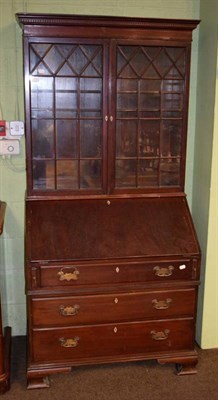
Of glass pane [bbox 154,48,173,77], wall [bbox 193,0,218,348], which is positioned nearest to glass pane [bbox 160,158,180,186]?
wall [bbox 193,0,218,348]

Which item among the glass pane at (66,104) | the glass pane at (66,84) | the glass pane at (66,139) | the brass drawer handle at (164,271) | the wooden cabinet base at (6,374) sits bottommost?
the wooden cabinet base at (6,374)

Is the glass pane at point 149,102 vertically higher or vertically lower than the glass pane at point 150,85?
lower

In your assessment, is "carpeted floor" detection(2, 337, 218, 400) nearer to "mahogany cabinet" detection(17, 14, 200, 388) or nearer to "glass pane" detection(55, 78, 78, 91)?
"mahogany cabinet" detection(17, 14, 200, 388)

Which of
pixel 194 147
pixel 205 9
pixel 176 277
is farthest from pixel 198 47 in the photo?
pixel 176 277

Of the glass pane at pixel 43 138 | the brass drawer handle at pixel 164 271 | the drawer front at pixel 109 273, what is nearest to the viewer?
the drawer front at pixel 109 273

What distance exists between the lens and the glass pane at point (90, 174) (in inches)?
101

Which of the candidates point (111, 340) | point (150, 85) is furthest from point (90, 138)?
point (111, 340)

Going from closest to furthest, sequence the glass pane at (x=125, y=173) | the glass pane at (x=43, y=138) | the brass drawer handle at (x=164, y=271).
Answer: the brass drawer handle at (x=164, y=271) < the glass pane at (x=43, y=138) < the glass pane at (x=125, y=173)

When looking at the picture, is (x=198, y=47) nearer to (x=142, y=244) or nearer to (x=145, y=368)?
(x=142, y=244)

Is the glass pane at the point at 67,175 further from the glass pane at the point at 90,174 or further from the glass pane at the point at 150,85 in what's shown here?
the glass pane at the point at 150,85

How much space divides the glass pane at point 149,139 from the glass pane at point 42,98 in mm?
572

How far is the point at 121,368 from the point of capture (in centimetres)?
257

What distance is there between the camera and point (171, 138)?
2648mm

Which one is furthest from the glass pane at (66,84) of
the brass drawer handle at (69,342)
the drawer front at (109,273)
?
the brass drawer handle at (69,342)
